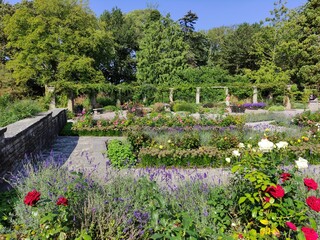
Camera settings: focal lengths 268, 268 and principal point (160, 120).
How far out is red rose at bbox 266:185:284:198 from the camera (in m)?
1.87

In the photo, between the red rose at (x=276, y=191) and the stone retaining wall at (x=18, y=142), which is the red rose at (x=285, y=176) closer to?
the red rose at (x=276, y=191)

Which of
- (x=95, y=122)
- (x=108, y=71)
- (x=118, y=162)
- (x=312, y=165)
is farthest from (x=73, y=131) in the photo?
(x=108, y=71)

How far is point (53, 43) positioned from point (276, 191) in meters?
20.9

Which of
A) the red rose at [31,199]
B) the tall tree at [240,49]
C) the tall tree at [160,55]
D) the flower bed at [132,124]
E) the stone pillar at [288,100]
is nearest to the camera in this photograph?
the red rose at [31,199]

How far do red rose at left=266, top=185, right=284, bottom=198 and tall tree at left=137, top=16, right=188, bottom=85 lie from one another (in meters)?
24.6

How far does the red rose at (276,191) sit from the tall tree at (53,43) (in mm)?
19226

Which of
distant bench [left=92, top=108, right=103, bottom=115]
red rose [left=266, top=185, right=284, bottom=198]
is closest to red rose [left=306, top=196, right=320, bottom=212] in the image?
red rose [left=266, top=185, right=284, bottom=198]

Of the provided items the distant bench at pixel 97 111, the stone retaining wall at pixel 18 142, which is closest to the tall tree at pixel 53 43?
the distant bench at pixel 97 111

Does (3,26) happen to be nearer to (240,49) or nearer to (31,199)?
(240,49)

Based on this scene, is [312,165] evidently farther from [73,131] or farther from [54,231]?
[73,131]

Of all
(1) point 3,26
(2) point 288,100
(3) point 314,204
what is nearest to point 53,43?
(1) point 3,26

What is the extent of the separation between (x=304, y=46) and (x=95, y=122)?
806 inches

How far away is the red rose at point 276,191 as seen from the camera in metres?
1.87

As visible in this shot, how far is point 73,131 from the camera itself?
9625 mm
